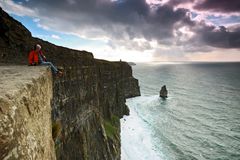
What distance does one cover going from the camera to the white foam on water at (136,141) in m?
42.5

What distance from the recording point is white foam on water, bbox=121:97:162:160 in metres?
42.5

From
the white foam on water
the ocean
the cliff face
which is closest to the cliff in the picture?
the white foam on water

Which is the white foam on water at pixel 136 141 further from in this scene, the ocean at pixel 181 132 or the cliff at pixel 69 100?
the cliff at pixel 69 100

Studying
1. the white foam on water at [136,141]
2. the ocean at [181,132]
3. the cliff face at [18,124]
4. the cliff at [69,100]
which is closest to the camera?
the cliff face at [18,124]

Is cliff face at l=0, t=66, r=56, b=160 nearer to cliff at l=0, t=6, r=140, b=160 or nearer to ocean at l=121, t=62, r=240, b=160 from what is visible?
cliff at l=0, t=6, r=140, b=160

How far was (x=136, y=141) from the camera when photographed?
49.2 metres

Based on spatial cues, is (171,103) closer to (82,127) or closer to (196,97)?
(196,97)

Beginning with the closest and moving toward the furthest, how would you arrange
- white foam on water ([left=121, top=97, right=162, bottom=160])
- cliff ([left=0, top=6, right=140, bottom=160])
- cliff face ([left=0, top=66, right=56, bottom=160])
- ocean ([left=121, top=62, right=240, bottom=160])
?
cliff face ([left=0, top=66, right=56, bottom=160]) → cliff ([left=0, top=6, right=140, bottom=160]) → white foam on water ([left=121, top=97, right=162, bottom=160]) → ocean ([left=121, top=62, right=240, bottom=160])

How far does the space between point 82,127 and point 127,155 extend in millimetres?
17023

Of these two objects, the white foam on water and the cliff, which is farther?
the white foam on water

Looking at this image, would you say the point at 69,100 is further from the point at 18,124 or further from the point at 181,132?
the point at 181,132

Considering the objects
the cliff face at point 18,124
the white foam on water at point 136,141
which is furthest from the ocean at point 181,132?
the cliff face at point 18,124

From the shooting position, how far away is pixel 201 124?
209ft

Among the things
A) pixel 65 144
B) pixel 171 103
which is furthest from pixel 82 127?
pixel 171 103
